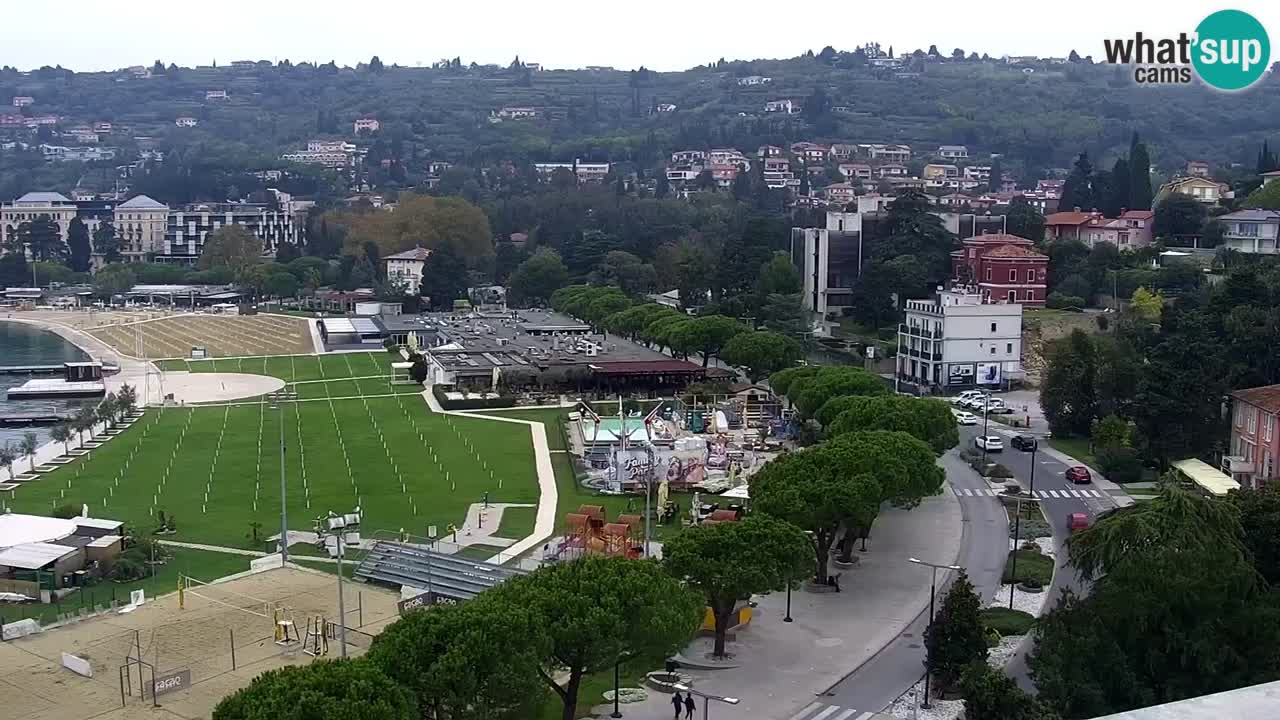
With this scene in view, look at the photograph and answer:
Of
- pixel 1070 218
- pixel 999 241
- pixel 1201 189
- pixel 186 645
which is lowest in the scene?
pixel 186 645

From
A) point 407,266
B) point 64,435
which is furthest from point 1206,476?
point 407,266

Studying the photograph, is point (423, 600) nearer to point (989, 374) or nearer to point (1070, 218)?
point (989, 374)

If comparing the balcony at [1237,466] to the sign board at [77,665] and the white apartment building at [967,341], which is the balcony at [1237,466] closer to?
the white apartment building at [967,341]

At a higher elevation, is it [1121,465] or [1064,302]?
[1064,302]

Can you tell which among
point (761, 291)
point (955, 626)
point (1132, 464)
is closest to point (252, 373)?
point (761, 291)

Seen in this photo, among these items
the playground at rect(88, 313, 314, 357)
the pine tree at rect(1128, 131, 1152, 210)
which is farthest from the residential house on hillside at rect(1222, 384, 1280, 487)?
the playground at rect(88, 313, 314, 357)

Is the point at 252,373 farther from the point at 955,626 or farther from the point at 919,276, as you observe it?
the point at 955,626

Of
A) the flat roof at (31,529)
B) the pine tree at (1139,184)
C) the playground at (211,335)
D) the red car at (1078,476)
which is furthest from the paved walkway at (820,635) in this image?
the pine tree at (1139,184)
